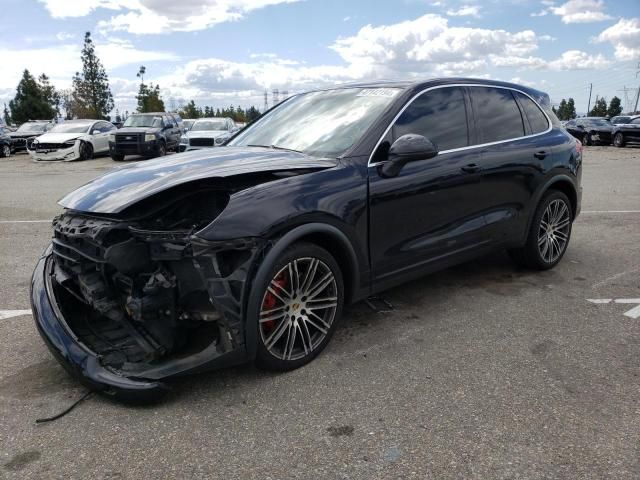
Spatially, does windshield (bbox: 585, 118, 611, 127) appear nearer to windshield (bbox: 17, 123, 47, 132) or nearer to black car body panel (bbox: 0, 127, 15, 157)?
windshield (bbox: 17, 123, 47, 132)

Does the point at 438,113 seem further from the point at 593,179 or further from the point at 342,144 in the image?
the point at 593,179

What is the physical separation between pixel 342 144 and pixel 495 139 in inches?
63.0

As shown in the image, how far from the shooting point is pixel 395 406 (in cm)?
297

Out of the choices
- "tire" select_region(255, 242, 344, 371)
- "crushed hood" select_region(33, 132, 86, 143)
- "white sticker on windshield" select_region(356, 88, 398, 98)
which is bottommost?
"tire" select_region(255, 242, 344, 371)

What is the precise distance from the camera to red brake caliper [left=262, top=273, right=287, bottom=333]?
3170 millimetres

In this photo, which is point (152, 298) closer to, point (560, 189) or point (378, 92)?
point (378, 92)

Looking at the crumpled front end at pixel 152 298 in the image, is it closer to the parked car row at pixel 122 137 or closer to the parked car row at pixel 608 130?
the parked car row at pixel 122 137

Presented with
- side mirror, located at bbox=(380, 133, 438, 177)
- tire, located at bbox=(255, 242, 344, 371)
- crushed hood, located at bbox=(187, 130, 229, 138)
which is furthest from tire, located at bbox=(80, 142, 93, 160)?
tire, located at bbox=(255, 242, 344, 371)

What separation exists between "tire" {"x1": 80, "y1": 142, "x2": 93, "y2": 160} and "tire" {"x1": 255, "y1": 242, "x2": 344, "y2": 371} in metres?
19.6

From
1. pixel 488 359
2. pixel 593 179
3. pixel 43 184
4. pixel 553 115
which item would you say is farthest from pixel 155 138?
pixel 488 359

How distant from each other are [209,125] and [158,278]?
16582mm

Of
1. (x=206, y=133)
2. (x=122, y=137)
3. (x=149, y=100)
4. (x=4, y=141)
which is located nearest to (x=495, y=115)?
(x=206, y=133)

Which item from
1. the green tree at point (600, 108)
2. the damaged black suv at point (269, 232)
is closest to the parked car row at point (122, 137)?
the damaged black suv at point (269, 232)

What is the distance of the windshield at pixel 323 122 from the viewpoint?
383 cm
